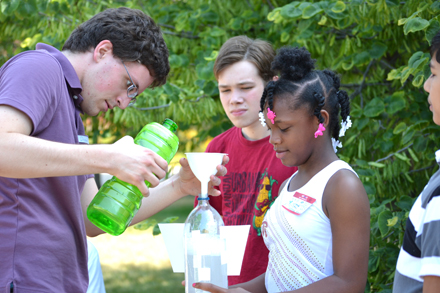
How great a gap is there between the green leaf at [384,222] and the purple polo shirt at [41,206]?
1.67 m

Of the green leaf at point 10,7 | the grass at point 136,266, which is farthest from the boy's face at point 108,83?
the grass at point 136,266

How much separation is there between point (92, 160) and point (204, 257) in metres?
0.54

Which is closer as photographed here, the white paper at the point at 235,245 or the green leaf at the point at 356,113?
the white paper at the point at 235,245

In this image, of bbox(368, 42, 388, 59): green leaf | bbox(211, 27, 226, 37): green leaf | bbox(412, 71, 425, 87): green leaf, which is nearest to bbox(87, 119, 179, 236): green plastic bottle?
bbox(412, 71, 425, 87): green leaf

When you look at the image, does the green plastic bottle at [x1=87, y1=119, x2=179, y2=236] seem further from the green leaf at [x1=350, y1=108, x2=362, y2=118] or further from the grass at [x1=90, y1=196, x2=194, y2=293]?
the grass at [x1=90, y1=196, x2=194, y2=293]

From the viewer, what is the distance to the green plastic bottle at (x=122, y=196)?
1908 mm

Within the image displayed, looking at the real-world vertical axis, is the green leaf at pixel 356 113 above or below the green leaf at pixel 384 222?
above

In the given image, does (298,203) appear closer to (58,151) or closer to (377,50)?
(58,151)

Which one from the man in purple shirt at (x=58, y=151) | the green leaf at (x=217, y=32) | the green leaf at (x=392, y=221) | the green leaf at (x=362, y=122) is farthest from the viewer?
the green leaf at (x=217, y=32)

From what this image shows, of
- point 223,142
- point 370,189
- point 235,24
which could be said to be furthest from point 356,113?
point 235,24

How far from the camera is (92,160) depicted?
60.5 inches

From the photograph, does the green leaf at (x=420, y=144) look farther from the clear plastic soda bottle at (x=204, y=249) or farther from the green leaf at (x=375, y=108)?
the clear plastic soda bottle at (x=204, y=249)

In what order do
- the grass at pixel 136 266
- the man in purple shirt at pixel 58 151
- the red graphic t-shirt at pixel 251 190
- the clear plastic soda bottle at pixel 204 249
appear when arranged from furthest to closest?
the grass at pixel 136 266
the red graphic t-shirt at pixel 251 190
the clear plastic soda bottle at pixel 204 249
the man in purple shirt at pixel 58 151

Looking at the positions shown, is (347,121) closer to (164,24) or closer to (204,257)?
(204,257)
